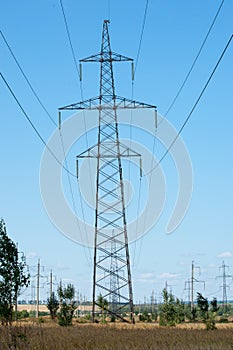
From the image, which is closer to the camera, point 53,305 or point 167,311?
point 167,311

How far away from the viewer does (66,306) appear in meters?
57.2

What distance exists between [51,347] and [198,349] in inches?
185

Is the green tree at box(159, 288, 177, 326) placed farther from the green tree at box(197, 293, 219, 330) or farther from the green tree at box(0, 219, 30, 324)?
the green tree at box(0, 219, 30, 324)

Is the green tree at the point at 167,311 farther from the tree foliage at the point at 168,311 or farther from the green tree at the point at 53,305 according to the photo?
the green tree at the point at 53,305

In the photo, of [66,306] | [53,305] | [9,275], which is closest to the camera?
[9,275]

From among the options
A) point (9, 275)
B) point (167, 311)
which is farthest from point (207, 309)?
point (9, 275)

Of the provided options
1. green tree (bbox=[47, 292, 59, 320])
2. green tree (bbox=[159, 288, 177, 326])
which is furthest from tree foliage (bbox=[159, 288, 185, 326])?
green tree (bbox=[47, 292, 59, 320])

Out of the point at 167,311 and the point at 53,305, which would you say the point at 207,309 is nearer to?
the point at 167,311

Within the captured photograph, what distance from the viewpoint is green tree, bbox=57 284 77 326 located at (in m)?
54.8

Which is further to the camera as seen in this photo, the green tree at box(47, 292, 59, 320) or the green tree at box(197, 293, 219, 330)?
the green tree at box(47, 292, 59, 320)

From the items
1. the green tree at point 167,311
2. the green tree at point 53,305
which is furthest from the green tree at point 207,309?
the green tree at point 53,305

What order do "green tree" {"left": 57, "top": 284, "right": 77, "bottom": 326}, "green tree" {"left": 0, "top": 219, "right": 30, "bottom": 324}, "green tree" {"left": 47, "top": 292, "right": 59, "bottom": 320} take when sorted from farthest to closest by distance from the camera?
"green tree" {"left": 47, "top": 292, "right": 59, "bottom": 320} → "green tree" {"left": 57, "top": 284, "right": 77, "bottom": 326} → "green tree" {"left": 0, "top": 219, "right": 30, "bottom": 324}

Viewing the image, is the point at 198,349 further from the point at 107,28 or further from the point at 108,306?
the point at 108,306

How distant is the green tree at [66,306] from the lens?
54.8m
